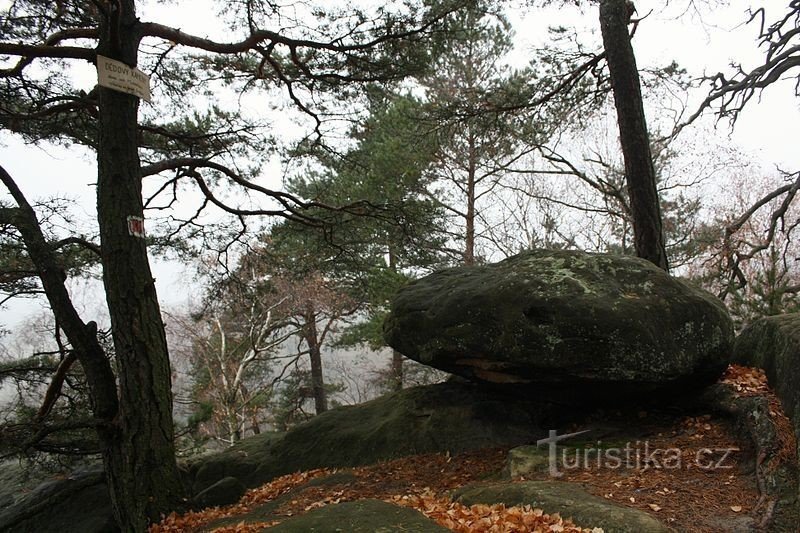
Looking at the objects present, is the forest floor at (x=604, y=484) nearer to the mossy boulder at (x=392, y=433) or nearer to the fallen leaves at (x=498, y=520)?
the fallen leaves at (x=498, y=520)

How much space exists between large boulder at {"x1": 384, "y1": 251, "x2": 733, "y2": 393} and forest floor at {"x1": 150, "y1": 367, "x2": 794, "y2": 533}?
1.51ft

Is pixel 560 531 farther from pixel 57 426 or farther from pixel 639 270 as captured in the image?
pixel 57 426

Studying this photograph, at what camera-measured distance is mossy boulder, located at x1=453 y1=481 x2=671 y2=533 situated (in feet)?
8.88

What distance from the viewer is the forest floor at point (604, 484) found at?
3.08m

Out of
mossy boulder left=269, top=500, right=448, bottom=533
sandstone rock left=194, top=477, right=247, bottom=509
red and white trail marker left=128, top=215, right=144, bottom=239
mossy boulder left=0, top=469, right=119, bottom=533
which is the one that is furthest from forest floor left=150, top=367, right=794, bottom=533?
red and white trail marker left=128, top=215, right=144, bottom=239

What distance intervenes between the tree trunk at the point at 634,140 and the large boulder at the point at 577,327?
1.34m

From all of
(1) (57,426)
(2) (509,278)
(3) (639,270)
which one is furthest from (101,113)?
(3) (639,270)

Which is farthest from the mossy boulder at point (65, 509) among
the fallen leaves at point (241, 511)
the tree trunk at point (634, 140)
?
the tree trunk at point (634, 140)

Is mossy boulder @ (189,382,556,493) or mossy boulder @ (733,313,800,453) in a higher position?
mossy boulder @ (733,313,800,453)

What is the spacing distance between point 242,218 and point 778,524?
6.31m

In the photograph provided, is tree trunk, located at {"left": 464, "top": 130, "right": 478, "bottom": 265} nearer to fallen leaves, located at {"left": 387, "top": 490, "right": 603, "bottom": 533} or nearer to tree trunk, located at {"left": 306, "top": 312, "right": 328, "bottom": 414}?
tree trunk, located at {"left": 306, "top": 312, "right": 328, "bottom": 414}

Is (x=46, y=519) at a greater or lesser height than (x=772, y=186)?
lesser

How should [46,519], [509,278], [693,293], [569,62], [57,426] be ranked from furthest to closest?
[569,62] → [46,519] → [509,278] → [693,293] → [57,426]

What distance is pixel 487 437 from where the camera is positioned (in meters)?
5.54
